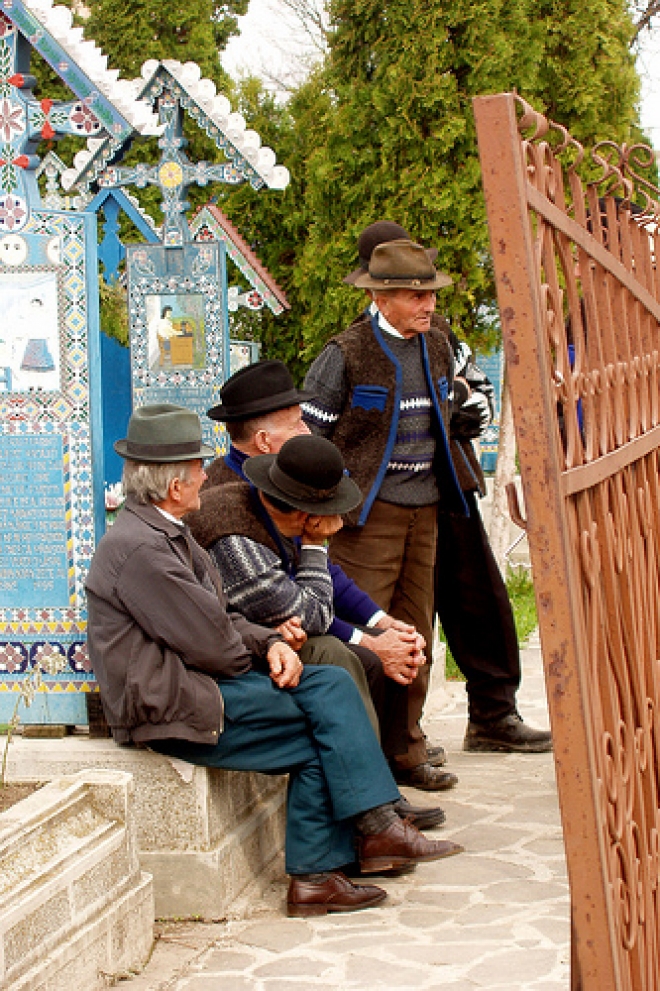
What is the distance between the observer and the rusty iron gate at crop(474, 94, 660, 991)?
153 cm

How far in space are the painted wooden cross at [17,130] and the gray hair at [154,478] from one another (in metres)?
1.18

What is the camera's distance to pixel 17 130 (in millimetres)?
4992

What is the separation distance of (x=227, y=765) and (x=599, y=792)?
2733 mm

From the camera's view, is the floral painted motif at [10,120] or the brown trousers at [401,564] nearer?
the floral painted motif at [10,120]

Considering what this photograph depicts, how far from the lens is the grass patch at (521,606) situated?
8.09m

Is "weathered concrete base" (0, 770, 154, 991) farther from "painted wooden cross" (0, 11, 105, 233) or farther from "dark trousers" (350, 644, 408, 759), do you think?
"painted wooden cross" (0, 11, 105, 233)

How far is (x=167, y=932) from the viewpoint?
4.15 m

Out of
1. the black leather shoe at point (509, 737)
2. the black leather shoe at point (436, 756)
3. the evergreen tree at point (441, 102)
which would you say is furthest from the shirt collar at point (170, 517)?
the evergreen tree at point (441, 102)

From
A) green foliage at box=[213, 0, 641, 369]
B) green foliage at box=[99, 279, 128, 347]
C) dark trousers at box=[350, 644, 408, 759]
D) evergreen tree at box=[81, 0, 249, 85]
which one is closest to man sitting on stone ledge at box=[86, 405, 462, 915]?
dark trousers at box=[350, 644, 408, 759]

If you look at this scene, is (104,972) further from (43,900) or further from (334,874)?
Result: (334,874)

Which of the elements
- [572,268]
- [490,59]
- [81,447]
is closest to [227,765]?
[81,447]

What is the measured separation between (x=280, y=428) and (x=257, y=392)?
158 millimetres

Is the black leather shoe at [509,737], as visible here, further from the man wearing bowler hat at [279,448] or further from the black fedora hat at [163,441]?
the black fedora hat at [163,441]

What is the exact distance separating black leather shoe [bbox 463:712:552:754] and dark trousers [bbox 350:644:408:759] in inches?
38.4
